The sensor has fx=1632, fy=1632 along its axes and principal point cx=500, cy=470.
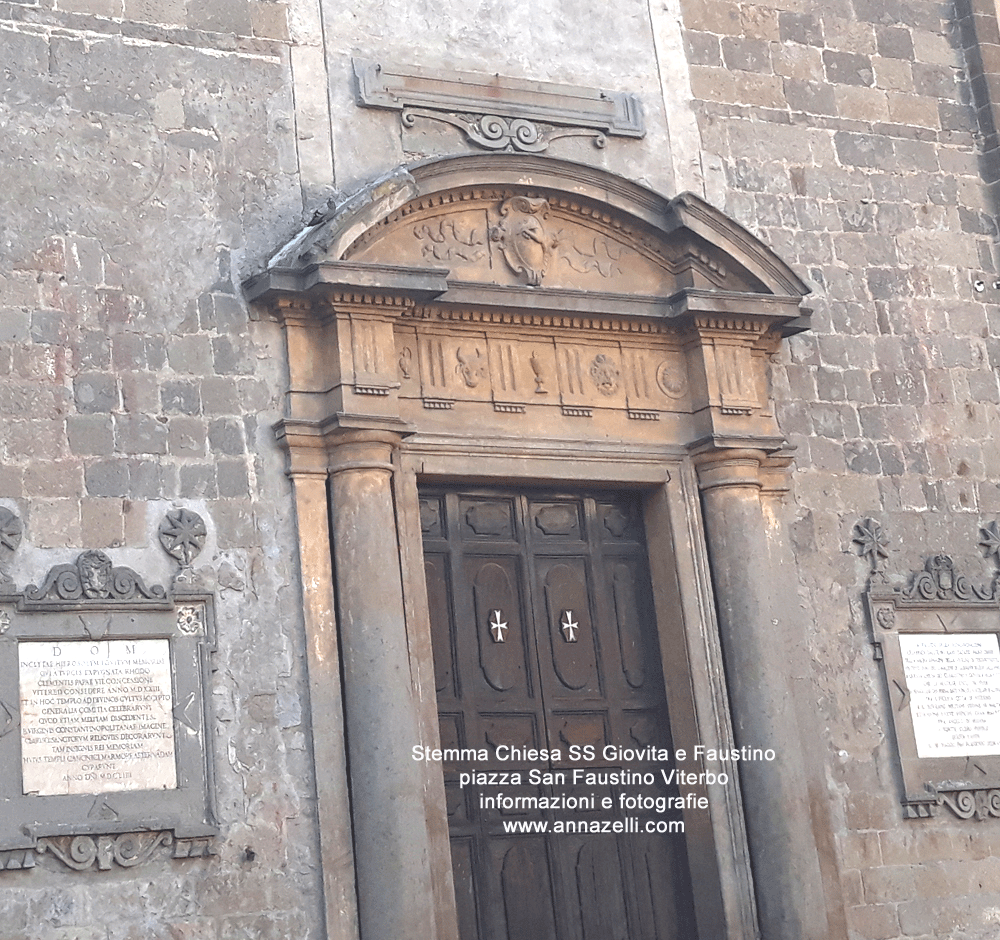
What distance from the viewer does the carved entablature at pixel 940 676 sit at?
838cm

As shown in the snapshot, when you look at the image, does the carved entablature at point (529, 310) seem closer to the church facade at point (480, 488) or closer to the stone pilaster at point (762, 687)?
the church facade at point (480, 488)

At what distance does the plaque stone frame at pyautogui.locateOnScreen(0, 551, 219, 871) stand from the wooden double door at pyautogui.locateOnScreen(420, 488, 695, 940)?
4.22 ft

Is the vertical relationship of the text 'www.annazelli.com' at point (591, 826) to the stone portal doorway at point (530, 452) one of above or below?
below

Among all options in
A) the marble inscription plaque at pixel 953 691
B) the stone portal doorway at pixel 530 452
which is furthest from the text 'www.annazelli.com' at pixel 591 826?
the marble inscription plaque at pixel 953 691

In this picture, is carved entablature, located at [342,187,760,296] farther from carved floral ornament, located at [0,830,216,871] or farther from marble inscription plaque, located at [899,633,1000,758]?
carved floral ornament, located at [0,830,216,871]

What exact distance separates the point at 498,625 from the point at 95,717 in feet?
6.78

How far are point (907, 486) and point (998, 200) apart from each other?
2009 mm

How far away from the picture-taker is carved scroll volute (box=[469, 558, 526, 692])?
7902 mm

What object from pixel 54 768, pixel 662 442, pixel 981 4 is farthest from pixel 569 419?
pixel 981 4

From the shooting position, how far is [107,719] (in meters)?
6.79

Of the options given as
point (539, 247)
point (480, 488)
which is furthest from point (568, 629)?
point (539, 247)

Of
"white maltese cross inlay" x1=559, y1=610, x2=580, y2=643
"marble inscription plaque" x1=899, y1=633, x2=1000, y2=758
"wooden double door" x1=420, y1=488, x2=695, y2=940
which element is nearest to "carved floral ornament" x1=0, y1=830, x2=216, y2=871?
"wooden double door" x1=420, y1=488, x2=695, y2=940

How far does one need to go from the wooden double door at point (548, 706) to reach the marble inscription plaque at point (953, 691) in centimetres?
139

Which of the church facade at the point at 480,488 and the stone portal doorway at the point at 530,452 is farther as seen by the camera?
the stone portal doorway at the point at 530,452
